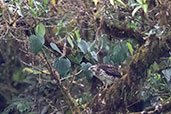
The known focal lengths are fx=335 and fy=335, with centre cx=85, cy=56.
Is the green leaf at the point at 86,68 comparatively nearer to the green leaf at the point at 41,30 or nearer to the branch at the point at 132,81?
the branch at the point at 132,81

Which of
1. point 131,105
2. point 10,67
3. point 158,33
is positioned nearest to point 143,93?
point 131,105

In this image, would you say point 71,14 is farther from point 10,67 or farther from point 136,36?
point 10,67

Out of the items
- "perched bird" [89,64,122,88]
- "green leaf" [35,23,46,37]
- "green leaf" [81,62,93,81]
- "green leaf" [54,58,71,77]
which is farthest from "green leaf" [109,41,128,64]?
"green leaf" [35,23,46,37]

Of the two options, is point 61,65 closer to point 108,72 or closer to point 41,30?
point 41,30

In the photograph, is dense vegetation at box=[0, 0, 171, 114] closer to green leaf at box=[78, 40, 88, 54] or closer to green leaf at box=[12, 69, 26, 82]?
green leaf at box=[78, 40, 88, 54]

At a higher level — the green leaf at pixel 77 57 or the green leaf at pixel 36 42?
the green leaf at pixel 36 42

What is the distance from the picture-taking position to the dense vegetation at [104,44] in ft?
9.33

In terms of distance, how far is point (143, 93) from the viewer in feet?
10.7

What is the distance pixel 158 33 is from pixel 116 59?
0.48 metres

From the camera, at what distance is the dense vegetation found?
9.33ft

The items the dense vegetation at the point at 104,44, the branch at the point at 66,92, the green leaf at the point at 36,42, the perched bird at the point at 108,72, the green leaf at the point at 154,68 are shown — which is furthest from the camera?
the green leaf at the point at 154,68

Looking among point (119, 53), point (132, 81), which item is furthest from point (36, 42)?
point (132, 81)

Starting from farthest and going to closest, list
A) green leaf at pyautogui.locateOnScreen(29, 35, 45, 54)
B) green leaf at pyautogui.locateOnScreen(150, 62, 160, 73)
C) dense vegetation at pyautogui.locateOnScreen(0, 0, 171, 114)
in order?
green leaf at pyautogui.locateOnScreen(150, 62, 160, 73)
dense vegetation at pyautogui.locateOnScreen(0, 0, 171, 114)
green leaf at pyautogui.locateOnScreen(29, 35, 45, 54)

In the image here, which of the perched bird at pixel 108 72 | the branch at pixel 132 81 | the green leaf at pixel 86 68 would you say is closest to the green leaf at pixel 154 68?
the perched bird at pixel 108 72
